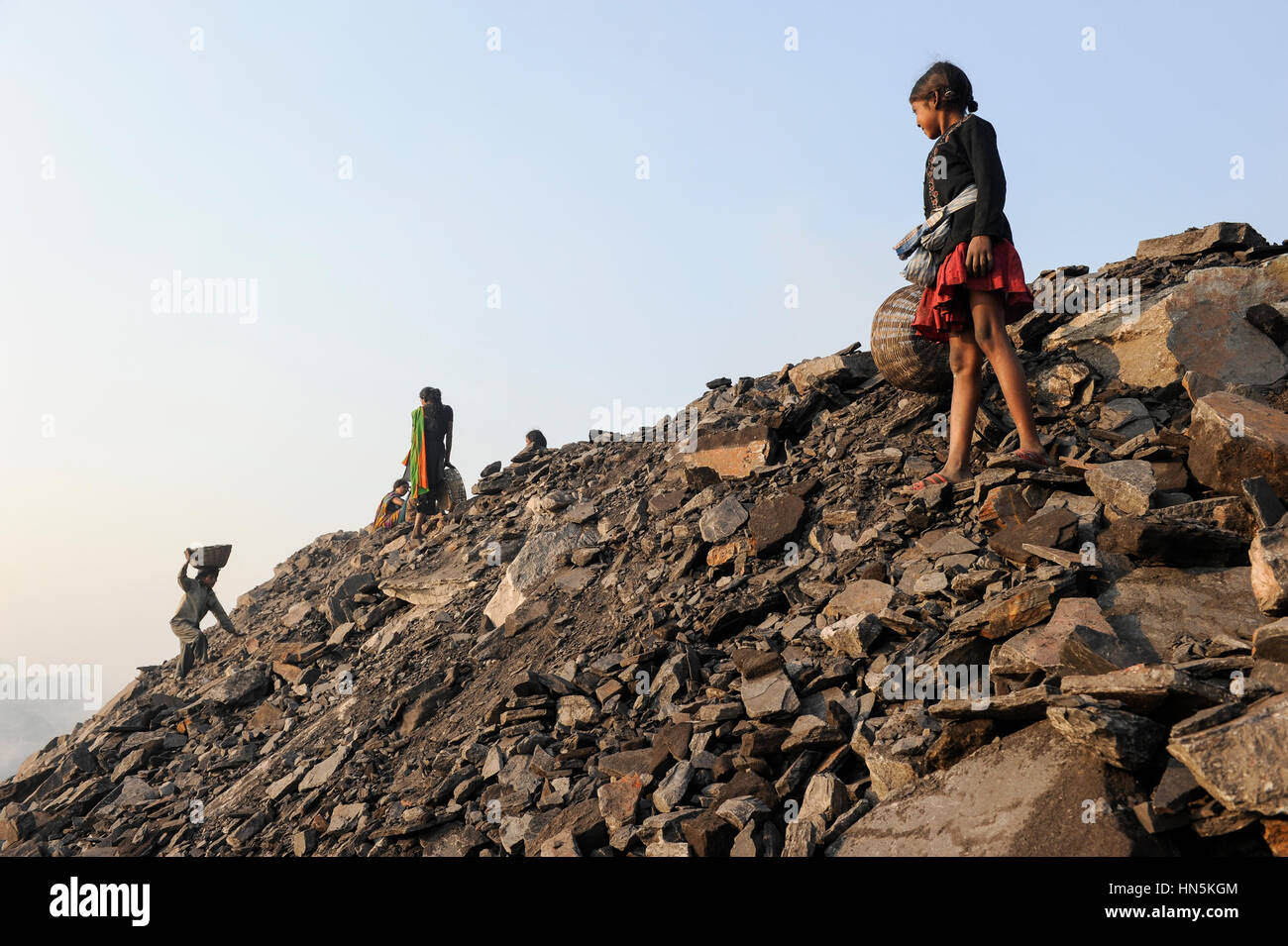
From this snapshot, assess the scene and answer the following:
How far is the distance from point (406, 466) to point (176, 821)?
6310 millimetres

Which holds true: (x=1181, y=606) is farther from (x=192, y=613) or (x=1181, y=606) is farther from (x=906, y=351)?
(x=192, y=613)

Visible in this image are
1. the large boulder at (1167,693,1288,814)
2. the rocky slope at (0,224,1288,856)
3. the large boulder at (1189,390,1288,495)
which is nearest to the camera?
the large boulder at (1167,693,1288,814)

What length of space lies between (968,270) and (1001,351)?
1.58 ft

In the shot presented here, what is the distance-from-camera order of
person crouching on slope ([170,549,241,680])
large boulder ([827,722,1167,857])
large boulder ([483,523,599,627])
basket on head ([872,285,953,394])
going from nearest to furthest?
large boulder ([827,722,1167,857]) → basket on head ([872,285,953,394]) → large boulder ([483,523,599,627]) → person crouching on slope ([170,549,241,680])

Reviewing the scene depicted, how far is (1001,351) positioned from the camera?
15.4ft

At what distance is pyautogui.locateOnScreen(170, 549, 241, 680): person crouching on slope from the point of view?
10.5 metres

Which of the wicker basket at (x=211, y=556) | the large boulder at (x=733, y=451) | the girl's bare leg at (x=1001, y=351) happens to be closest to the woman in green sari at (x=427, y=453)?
the wicker basket at (x=211, y=556)

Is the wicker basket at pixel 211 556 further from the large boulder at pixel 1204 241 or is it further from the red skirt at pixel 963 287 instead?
the large boulder at pixel 1204 241

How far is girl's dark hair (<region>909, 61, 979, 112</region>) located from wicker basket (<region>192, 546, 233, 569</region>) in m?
9.69

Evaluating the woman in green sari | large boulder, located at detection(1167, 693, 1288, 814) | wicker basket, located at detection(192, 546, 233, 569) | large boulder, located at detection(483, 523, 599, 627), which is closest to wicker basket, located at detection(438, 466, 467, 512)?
the woman in green sari

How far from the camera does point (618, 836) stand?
360 cm

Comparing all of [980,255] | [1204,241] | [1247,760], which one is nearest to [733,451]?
[980,255]

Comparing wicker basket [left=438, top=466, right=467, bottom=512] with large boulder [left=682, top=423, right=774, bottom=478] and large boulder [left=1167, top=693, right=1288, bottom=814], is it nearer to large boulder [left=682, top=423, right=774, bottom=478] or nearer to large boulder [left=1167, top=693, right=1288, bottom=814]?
large boulder [left=682, top=423, right=774, bottom=478]

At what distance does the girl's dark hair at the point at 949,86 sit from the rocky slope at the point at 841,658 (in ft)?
6.31
